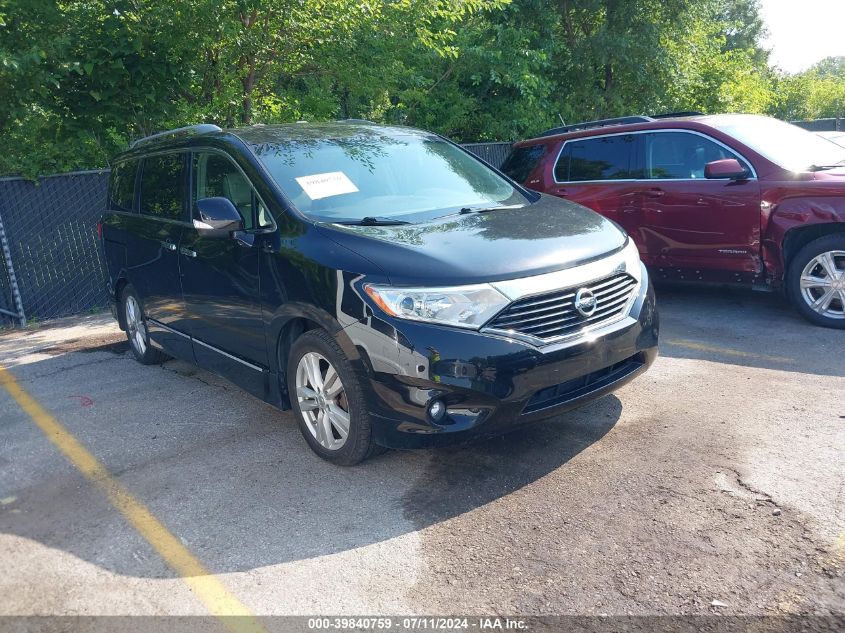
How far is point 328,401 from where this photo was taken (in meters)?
4.22

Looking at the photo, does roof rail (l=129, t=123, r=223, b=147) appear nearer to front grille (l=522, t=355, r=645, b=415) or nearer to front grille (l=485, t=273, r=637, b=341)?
front grille (l=485, t=273, r=637, b=341)

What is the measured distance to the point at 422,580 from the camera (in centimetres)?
323

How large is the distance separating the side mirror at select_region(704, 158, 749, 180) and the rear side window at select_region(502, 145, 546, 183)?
2.23 m

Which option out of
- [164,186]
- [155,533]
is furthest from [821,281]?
[155,533]

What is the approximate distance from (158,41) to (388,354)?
6.72m

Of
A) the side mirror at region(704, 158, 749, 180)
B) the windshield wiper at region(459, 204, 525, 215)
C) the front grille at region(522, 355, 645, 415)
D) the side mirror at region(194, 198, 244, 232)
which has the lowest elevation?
the front grille at region(522, 355, 645, 415)

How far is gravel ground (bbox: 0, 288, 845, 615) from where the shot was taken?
10.2ft

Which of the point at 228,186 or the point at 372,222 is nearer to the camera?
the point at 372,222

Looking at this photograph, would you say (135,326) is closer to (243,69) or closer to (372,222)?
(372,222)

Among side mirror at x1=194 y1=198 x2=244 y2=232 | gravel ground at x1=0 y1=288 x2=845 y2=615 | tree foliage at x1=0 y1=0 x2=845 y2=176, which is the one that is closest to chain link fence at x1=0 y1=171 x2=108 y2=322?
tree foliage at x1=0 y1=0 x2=845 y2=176

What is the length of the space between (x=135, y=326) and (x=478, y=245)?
3.87 meters

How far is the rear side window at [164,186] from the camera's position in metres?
5.52

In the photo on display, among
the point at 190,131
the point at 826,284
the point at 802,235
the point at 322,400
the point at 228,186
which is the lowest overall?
the point at 826,284

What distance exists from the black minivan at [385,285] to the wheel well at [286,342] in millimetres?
12
